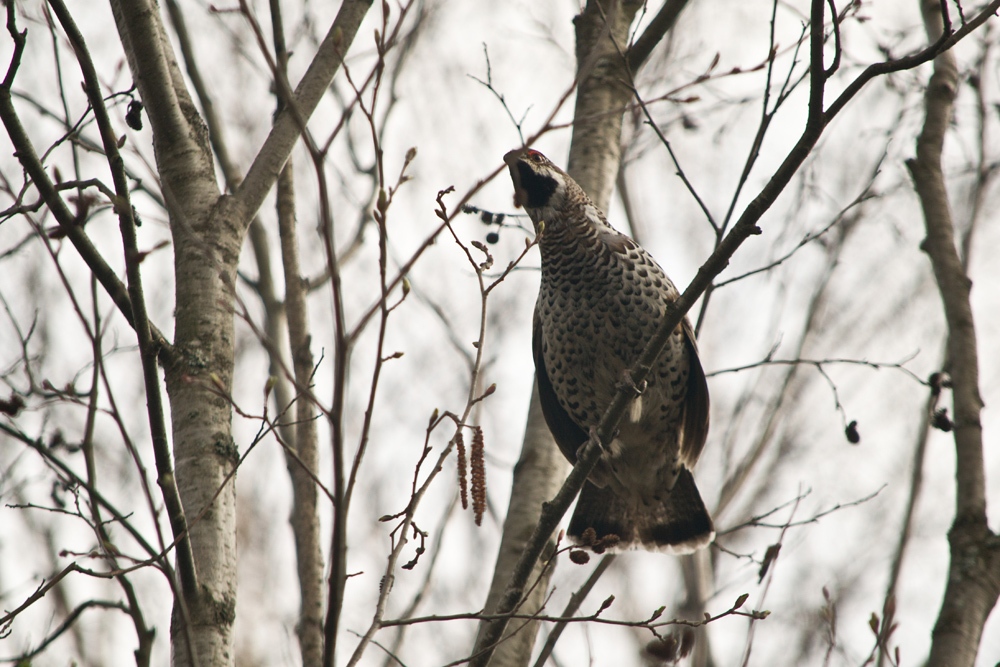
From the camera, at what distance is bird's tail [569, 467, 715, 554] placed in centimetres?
485

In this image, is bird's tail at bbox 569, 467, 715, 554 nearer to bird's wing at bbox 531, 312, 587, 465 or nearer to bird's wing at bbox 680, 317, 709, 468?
bird's wing at bbox 680, 317, 709, 468

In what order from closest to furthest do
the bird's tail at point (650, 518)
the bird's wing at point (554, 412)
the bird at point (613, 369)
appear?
1. the bird at point (613, 369)
2. the bird's wing at point (554, 412)
3. the bird's tail at point (650, 518)

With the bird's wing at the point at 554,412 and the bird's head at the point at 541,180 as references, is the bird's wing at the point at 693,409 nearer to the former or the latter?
the bird's wing at the point at 554,412

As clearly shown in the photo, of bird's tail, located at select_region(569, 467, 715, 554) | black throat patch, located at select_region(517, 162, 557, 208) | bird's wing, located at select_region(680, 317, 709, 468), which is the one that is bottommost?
bird's tail, located at select_region(569, 467, 715, 554)

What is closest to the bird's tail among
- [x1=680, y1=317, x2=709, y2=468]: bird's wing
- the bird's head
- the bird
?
the bird

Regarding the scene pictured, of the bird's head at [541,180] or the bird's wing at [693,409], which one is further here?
the bird's head at [541,180]

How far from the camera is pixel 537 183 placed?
4648 mm

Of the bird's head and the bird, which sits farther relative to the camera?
the bird's head

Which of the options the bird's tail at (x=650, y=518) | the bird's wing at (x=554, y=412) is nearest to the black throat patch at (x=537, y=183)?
the bird's wing at (x=554, y=412)

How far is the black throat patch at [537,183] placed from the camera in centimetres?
464

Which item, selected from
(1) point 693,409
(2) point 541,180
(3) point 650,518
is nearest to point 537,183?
(2) point 541,180

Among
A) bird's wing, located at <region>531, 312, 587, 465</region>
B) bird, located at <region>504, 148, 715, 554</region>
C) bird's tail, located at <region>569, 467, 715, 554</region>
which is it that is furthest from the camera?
bird's tail, located at <region>569, 467, 715, 554</region>

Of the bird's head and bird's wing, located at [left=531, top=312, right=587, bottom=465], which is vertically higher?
the bird's head

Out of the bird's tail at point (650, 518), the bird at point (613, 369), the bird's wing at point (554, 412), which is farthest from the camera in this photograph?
the bird's tail at point (650, 518)
